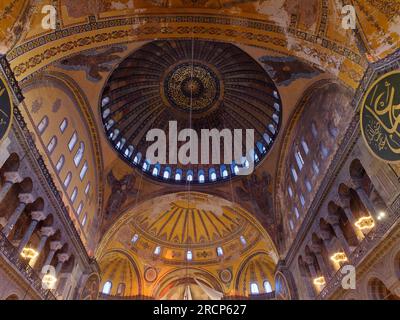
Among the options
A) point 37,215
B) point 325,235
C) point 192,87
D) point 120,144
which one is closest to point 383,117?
point 325,235

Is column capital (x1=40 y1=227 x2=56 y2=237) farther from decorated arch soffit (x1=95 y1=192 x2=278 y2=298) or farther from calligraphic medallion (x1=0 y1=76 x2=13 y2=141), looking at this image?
decorated arch soffit (x1=95 y1=192 x2=278 y2=298)

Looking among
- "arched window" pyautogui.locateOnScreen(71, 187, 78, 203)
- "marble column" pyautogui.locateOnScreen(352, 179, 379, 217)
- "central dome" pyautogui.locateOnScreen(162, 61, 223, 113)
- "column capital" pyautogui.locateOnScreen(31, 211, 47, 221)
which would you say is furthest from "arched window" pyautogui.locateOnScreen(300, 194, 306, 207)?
"column capital" pyautogui.locateOnScreen(31, 211, 47, 221)

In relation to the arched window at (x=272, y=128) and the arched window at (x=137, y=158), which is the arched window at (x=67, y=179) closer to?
the arched window at (x=137, y=158)

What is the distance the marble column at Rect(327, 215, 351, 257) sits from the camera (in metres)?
9.78

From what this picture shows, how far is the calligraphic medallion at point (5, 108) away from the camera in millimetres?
6602

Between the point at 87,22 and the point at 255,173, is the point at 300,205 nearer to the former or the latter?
the point at 255,173

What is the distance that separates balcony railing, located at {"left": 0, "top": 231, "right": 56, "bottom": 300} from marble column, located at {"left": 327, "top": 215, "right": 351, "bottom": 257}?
10.4 metres

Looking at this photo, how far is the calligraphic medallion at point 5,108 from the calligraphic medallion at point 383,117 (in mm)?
8373

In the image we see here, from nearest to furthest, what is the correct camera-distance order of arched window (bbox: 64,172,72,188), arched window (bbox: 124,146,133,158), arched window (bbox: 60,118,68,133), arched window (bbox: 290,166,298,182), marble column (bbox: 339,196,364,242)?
marble column (bbox: 339,196,364,242) → arched window (bbox: 60,118,68,133) → arched window (bbox: 64,172,72,188) → arched window (bbox: 290,166,298,182) → arched window (bbox: 124,146,133,158)

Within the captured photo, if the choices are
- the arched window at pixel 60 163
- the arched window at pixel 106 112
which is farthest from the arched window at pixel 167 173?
the arched window at pixel 60 163

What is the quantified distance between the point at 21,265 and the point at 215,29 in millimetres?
9918

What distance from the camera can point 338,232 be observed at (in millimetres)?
10367

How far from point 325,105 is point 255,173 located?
6.53 meters
